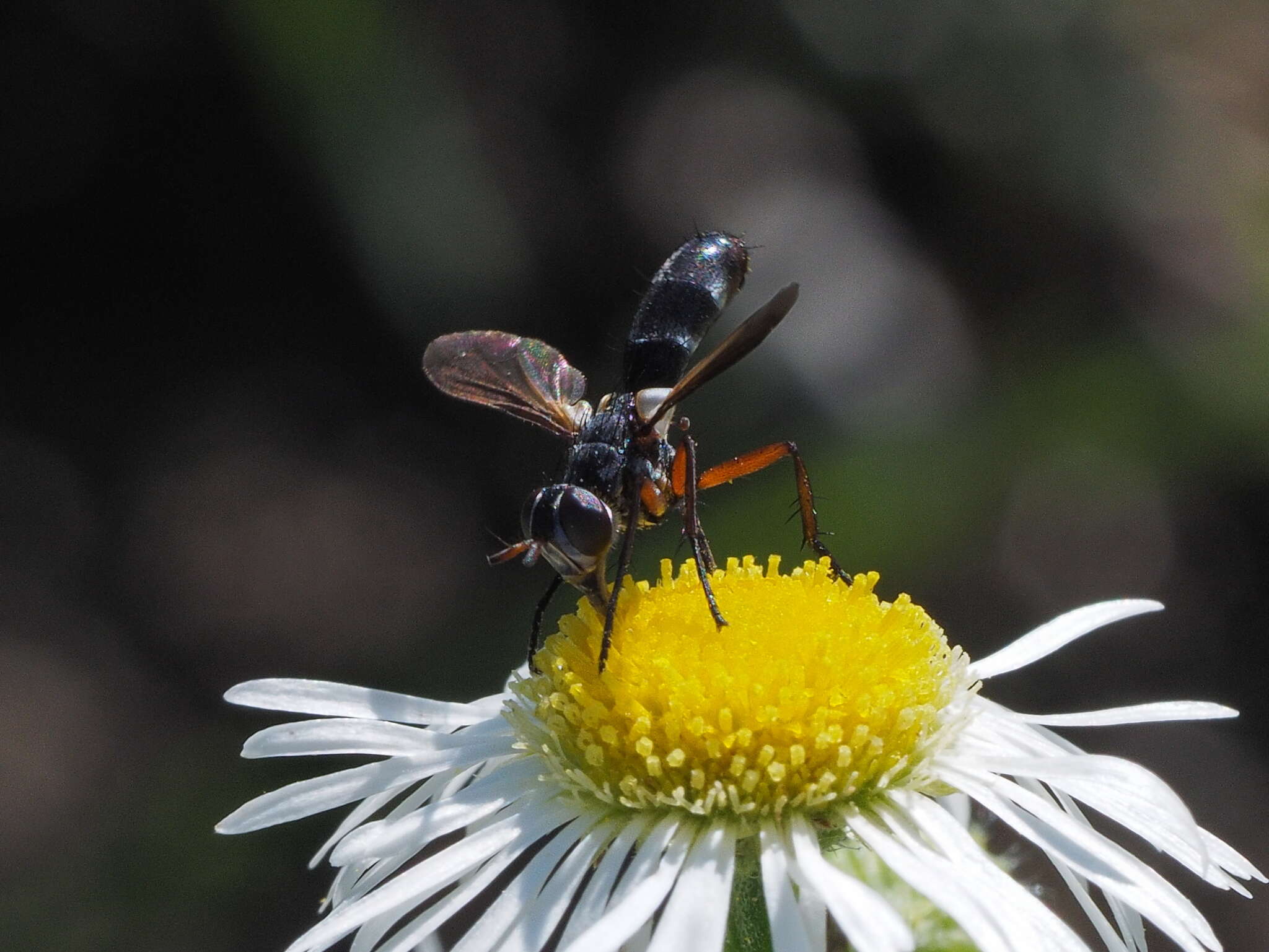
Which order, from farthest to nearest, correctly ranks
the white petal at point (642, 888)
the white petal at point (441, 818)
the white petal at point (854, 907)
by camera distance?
1. the white petal at point (441, 818)
2. the white petal at point (642, 888)
3. the white petal at point (854, 907)

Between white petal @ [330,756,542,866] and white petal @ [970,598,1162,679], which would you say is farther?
white petal @ [970,598,1162,679]

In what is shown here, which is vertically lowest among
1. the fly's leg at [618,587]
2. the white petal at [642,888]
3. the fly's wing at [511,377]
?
the white petal at [642,888]

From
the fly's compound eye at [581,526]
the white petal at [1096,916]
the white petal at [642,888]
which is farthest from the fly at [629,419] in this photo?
the white petal at [1096,916]

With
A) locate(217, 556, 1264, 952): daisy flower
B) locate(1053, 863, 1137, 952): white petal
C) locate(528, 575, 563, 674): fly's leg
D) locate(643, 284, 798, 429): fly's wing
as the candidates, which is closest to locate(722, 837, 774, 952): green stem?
locate(217, 556, 1264, 952): daisy flower

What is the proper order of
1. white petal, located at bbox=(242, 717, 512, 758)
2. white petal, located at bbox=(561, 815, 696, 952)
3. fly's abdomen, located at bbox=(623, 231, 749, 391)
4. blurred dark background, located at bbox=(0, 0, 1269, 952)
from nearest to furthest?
white petal, located at bbox=(561, 815, 696, 952) → white petal, located at bbox=(242, 717, 512, 758) → fly's abdomen, located at bbox=(623, 231, 749, 391) → blurred dark background, located at bbox=(0, 0, 1269, 952)

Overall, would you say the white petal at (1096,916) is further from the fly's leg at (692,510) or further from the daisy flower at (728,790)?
the fly's leg at (692,510)

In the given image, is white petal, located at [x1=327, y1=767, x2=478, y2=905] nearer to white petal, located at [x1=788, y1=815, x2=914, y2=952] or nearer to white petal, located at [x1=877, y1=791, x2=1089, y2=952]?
white petal, located at [x1=788, y1=815, x2=914, y2=952]
